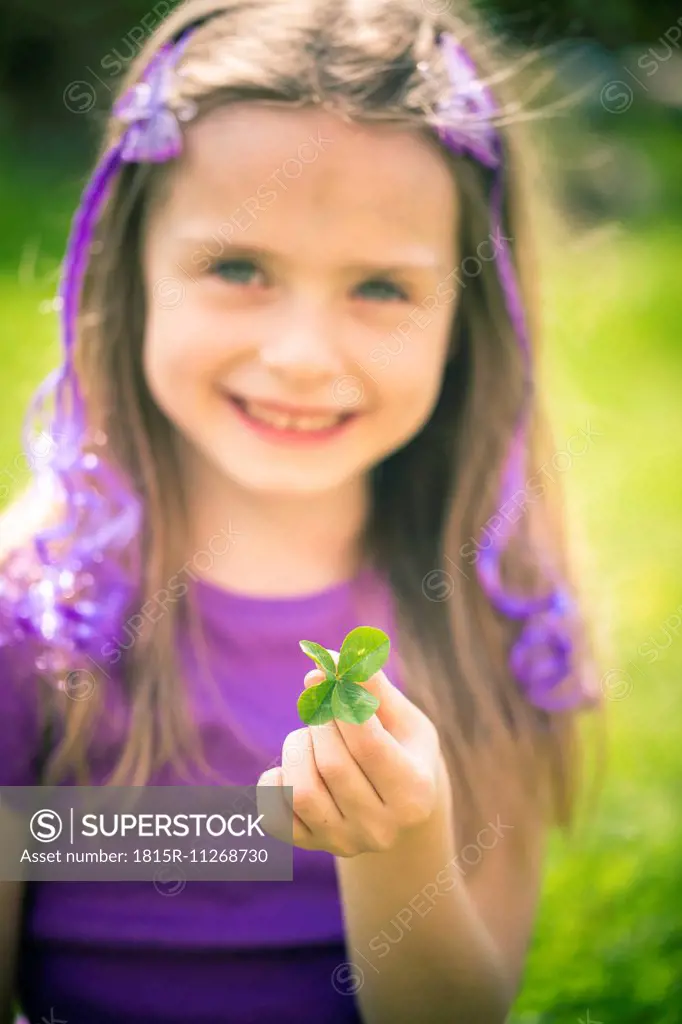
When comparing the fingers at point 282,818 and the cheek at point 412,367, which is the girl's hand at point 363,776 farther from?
the cheek at point 412,367

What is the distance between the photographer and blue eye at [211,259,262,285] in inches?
55.1

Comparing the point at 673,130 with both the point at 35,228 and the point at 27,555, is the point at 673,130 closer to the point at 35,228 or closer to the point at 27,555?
the point at 35,228

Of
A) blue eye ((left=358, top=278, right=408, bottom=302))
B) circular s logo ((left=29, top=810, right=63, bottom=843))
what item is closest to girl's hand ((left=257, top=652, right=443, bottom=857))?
circular s logo ((left=29, top=810, right=63, bottom=843))

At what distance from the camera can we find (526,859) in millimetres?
1509

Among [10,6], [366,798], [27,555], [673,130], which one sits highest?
[673,130]

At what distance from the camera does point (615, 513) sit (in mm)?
2189

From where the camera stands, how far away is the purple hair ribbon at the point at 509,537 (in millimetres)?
1411

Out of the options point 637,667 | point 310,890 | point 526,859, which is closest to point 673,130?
point 637,667

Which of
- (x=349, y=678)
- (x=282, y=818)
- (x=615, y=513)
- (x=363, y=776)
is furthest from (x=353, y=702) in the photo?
(x=615, y=513)

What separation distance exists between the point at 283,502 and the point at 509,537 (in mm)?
305

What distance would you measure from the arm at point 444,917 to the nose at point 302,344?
0.49 m

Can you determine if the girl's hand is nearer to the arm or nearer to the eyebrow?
the arm

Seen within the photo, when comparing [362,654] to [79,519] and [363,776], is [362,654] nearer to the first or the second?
[363,776]

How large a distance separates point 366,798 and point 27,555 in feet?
2.00
